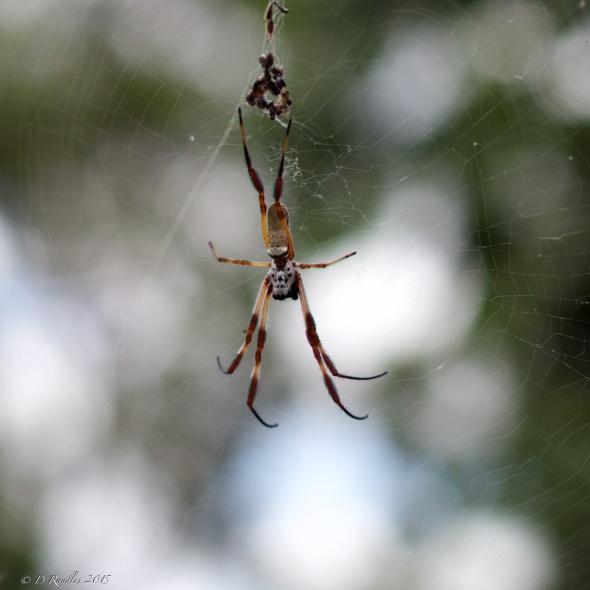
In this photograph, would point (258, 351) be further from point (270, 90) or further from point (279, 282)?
point (270, 90)

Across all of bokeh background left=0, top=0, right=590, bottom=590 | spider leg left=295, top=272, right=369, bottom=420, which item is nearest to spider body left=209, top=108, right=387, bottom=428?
spider leg left=295, top=272, right=369, bottom=420

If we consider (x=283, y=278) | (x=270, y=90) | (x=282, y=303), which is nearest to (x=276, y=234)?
(x=283, y=278)

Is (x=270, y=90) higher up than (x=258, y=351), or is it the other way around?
(x=270, y=90)

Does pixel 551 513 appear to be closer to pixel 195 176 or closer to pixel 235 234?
pixel 235 234

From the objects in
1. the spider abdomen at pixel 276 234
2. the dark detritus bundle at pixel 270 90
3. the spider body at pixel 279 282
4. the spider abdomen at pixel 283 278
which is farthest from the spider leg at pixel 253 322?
the dark detritus bundle at pixel 270 90

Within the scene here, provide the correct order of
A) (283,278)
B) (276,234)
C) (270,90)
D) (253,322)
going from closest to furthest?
(270,90), (276,234), (283,278), (253,322)

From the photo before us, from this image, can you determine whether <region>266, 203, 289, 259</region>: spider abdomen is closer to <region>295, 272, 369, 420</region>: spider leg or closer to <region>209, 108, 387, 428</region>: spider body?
<region>209, 108, 387, 428</region>: spider body
